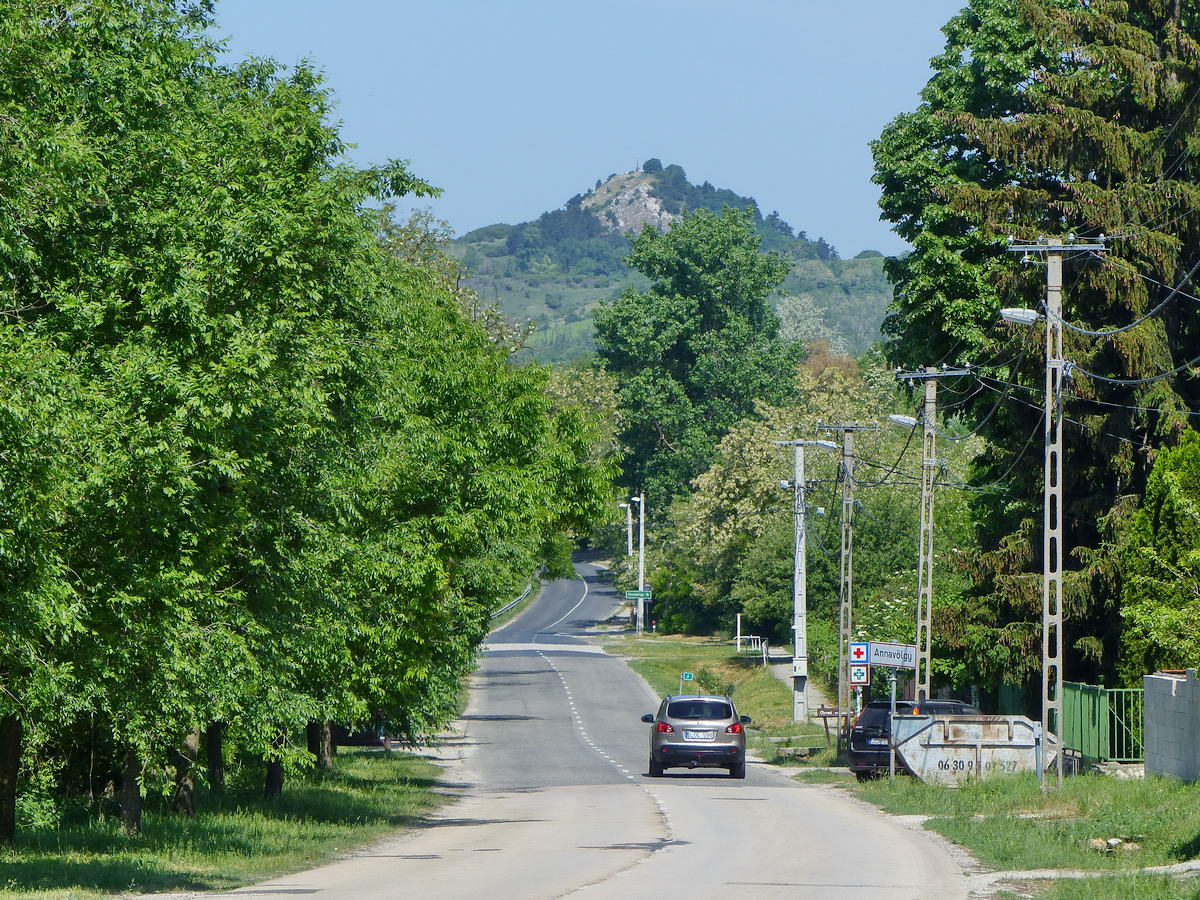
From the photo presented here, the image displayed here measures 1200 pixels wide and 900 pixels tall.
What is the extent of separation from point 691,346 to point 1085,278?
6906 cm

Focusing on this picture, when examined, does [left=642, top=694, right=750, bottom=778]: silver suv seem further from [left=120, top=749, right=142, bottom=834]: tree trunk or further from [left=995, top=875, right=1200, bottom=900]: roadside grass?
[left=995, top=875, right=1200, bottom=900]: roadside grass

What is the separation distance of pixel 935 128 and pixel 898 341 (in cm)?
581

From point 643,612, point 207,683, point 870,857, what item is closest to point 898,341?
point 870,857

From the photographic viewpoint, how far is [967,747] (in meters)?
29.2

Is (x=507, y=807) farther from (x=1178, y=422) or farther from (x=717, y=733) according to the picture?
(x=1178, y=422)

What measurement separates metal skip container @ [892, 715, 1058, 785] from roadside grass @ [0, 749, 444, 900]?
9.01 meters

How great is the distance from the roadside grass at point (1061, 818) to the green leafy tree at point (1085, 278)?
8.66 m

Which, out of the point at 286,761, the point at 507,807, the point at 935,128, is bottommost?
the point at 507,807

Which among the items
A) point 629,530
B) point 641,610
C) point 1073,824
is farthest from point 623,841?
point 629,530

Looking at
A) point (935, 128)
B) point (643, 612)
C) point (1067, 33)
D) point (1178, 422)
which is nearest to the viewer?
point (1178, 422)

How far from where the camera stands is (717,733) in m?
35.2

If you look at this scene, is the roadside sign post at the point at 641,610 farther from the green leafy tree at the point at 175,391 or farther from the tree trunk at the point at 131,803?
the tree trunk at the point at 131,803

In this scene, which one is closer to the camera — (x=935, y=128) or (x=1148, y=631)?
(x=1148, y=631)

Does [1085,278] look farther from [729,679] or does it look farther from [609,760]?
[729,679]
